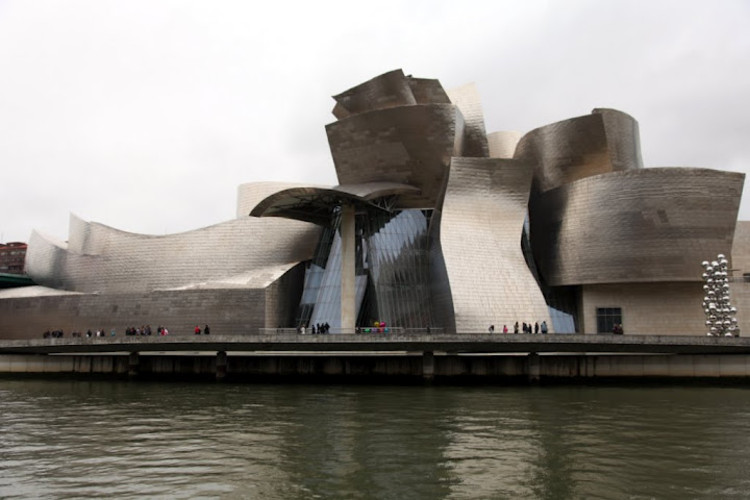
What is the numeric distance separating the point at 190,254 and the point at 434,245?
1404 centimetres

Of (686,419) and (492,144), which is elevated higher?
(492,144)

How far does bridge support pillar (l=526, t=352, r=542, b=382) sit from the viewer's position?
24.2 meters

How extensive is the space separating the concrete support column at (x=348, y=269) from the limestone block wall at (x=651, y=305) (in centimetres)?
1250

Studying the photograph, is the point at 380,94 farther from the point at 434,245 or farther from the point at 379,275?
the point at 379,275

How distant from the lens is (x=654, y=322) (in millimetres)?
33688

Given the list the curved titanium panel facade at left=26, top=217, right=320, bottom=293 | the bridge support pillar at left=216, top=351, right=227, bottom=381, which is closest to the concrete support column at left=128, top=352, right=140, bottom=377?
the bridge support pillar at left=216, top=351, right=227, bottom=381

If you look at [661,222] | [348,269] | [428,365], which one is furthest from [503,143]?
[428,365]

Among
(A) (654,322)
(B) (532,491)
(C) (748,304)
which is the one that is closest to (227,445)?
(B) (532,491)

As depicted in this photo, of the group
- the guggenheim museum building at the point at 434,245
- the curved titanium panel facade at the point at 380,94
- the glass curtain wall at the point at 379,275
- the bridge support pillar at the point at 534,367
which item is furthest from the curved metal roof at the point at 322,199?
the bridge support pillar at the point at 534,367

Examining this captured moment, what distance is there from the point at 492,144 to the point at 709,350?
68.1 feet

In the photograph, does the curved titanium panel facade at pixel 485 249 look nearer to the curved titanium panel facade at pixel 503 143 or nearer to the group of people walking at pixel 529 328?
the group of people walking at pixel 529 328

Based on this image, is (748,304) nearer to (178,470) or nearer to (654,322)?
(654,322)

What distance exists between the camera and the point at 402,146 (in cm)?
3231

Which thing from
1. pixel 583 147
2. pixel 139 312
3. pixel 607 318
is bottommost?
pixel 607 318
